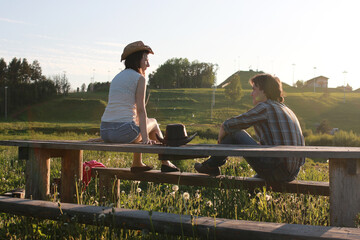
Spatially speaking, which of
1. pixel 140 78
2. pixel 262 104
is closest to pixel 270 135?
pixel 262 104

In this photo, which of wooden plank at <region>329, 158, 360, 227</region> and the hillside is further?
the hillside

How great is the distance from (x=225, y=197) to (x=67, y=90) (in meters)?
96.2

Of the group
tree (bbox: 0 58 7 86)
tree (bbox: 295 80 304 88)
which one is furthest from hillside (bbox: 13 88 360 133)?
tree (bbox: 295 80 304 88)

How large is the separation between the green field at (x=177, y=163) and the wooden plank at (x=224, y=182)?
0.11 metres

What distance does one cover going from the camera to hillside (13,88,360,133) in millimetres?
65062

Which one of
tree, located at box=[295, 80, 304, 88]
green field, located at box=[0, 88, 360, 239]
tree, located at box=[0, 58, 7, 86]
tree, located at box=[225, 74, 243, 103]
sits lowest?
green field, located at box=[0, 88, 360, 239]

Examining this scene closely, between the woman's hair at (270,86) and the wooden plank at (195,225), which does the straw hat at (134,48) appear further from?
the wooden plank at (195,225)

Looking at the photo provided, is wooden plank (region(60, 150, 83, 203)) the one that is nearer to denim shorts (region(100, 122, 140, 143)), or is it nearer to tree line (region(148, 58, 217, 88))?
denim shorts (region(100, 122, 140, 143))

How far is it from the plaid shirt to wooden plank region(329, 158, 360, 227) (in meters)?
0.80

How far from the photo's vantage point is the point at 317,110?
78.3m

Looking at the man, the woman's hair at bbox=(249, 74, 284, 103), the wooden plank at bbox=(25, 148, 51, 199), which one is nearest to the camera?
the man

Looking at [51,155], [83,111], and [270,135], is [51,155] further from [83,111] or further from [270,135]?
[83,111]

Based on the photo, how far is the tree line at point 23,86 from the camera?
75637 mm

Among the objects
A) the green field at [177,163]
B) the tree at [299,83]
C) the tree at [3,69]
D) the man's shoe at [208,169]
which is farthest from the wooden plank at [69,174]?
the tree at [299,83]
